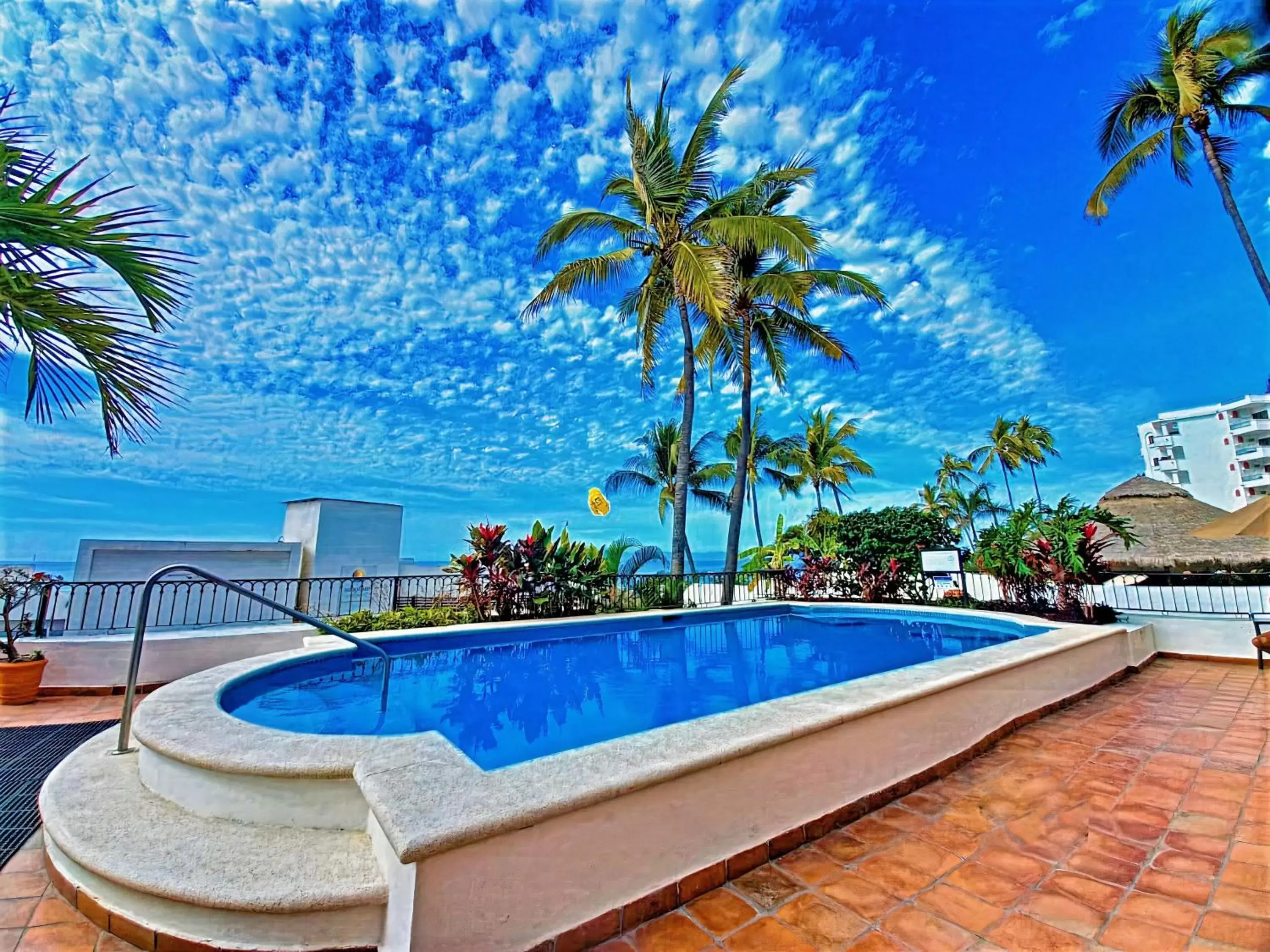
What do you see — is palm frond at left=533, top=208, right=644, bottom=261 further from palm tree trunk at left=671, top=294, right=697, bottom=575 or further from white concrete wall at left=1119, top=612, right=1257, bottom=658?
white concrete wall at left=1119, top=612, right=1257, bottom=658

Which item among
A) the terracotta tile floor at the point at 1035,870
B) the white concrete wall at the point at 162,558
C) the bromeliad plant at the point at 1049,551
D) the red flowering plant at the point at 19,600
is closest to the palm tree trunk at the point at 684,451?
the bromeliad plant at the point at 1049,551

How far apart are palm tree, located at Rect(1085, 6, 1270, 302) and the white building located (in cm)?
4172

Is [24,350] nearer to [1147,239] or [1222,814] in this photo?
[1222,814]

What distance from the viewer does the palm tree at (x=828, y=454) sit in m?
21.0

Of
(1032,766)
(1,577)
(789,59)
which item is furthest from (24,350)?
(789,59)

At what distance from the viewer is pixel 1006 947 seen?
157 cm

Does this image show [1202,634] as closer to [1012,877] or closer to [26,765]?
[1012,877]

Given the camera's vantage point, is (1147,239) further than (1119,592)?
Yes

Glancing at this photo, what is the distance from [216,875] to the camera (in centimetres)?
164

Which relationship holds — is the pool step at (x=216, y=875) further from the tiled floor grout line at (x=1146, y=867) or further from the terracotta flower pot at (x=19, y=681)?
the terracotta flower pot at (x=19, y=681)

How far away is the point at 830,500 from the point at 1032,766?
27.7 metres

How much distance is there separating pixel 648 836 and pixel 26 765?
4104 mm

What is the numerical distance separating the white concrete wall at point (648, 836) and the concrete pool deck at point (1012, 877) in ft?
0.37

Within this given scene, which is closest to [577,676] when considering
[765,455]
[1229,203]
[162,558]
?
[162,558]
